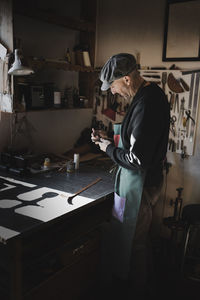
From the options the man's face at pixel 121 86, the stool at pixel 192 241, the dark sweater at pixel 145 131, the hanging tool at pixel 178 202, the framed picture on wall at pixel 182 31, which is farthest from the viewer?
the hanging tool at pixel 178 202

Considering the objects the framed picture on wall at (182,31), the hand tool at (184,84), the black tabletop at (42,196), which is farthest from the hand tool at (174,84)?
the black tabletop at (42,196)

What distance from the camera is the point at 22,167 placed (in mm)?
2002

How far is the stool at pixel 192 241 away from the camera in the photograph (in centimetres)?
209

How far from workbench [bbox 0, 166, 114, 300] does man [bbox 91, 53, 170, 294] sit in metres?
0.16

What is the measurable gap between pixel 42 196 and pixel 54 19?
133 cm

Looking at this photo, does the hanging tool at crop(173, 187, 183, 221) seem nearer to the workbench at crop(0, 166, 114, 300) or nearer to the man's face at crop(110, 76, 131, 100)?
the workbench at crop(0, 166, 114, 300)

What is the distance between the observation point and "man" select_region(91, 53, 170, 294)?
152 centimetres

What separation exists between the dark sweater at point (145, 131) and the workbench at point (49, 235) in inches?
12.9

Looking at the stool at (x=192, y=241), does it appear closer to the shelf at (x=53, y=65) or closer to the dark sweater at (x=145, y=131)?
the dark sweater at (x=145, y=131)

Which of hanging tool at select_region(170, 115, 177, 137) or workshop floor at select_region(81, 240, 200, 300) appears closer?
workshop floor at select_region(81, 240, 200, 300)

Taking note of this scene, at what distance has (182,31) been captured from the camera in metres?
2.36

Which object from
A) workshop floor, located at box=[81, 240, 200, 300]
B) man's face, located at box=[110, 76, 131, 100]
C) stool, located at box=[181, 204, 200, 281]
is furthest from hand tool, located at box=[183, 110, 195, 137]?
workshop floor, located at box=[81, 240, 200, 300]

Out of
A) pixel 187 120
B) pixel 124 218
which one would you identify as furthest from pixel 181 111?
pixel 124 218

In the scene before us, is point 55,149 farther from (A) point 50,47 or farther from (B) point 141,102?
(B) point 141,102
